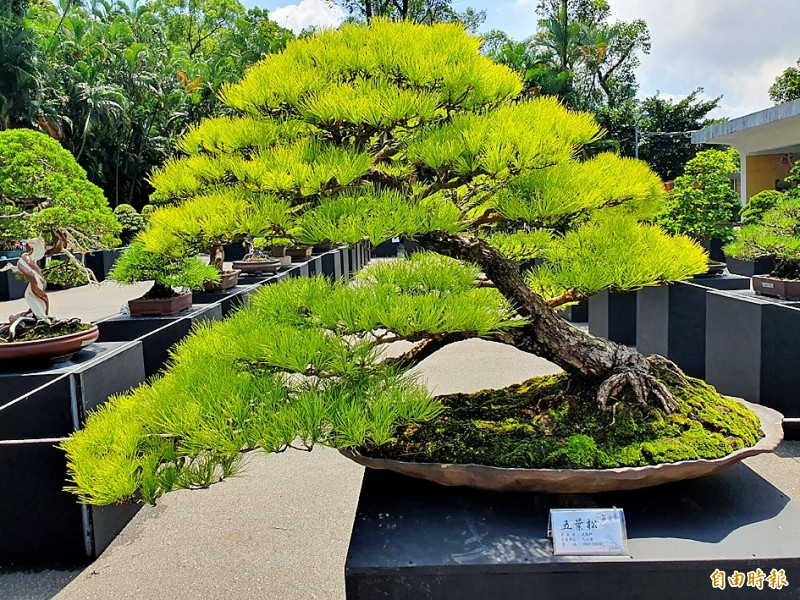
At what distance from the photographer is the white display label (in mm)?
1226

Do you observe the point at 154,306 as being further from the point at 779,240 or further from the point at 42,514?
the point at 779,240

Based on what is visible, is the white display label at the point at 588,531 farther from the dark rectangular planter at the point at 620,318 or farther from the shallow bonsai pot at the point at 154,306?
the dark rectangular planter at the point at 620,318

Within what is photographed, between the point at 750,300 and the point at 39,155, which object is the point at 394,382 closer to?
the point at 750,300

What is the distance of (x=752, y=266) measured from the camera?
8.73m

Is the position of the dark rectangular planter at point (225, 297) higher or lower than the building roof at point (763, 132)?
lower

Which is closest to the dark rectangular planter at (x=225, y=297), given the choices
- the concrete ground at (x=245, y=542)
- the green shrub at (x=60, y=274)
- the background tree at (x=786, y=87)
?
the concrete ground at (x=245, y=542)

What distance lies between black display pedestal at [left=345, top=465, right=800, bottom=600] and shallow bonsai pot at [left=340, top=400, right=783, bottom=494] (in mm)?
74

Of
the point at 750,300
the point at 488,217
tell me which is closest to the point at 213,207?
the point at 488,217

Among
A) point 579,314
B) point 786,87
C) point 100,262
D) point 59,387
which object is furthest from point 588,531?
point 786,87

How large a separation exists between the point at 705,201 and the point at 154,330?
158 inches

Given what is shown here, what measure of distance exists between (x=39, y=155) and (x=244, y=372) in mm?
3885

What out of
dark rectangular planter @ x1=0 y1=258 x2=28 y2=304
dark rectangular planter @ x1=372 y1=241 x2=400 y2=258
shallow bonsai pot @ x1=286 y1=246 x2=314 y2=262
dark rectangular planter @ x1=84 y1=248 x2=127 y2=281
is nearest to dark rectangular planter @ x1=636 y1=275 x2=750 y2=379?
shallow bonsai pot @ x1=286 y1=246 x2=314 y2=262

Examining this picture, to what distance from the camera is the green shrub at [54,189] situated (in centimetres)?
409

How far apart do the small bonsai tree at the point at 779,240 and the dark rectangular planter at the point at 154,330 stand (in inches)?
128
